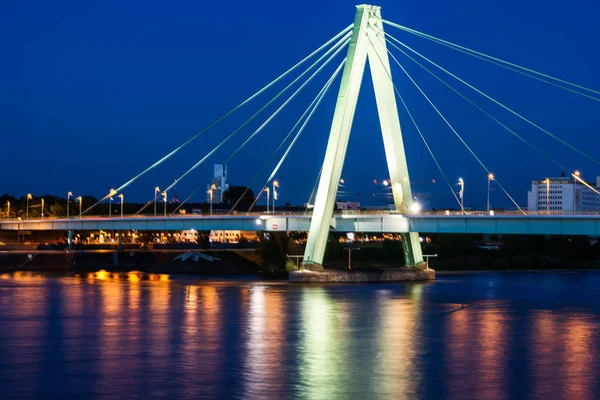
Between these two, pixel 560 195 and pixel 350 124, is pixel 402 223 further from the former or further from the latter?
pixel 560 195

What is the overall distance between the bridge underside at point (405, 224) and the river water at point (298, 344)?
3.41 metres

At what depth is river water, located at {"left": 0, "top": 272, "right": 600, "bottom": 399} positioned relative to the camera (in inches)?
931

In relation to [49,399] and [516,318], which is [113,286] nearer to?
[516,318]

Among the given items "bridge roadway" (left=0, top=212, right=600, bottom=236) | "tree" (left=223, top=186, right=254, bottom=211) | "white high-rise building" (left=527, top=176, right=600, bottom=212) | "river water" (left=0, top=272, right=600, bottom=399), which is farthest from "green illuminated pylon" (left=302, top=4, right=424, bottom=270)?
"tree" (left=223, top=186, right=254, bottom=211)

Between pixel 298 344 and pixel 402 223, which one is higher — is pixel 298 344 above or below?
below

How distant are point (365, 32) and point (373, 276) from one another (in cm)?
1422

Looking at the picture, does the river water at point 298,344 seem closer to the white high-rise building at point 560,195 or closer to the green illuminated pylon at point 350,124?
the green illuminated pylon at point 350,124

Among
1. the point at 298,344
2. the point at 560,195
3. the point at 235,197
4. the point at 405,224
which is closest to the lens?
the point at 298,344

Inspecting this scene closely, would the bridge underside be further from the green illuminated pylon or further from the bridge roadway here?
the green illuminated pylon

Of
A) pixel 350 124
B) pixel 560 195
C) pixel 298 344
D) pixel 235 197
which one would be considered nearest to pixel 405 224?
pixel 350 124

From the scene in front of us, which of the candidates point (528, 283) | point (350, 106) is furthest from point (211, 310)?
point (528, 283)

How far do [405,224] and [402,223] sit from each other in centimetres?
17

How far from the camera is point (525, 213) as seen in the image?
54.9 meters

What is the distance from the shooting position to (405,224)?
57.7 m
